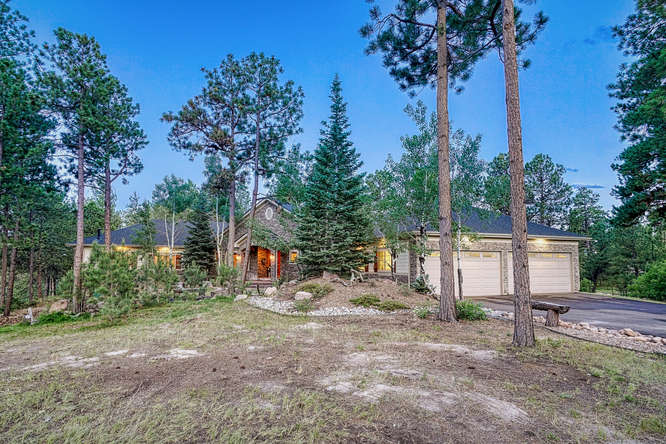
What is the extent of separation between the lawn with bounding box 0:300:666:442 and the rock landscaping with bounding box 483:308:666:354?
21.1 inches

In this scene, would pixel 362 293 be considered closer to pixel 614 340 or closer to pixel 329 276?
pixel 329 276

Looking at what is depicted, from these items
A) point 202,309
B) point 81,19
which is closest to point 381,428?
point 202,309

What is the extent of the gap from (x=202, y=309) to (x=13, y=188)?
8807mm

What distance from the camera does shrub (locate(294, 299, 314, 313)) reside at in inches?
350

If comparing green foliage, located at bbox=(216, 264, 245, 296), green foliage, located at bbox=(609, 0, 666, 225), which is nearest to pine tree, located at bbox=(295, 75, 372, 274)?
green foliage, located at bbox=(216, 264, 245, 296)

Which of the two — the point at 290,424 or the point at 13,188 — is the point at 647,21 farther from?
the point at 13,188

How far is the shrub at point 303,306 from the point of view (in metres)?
8.88

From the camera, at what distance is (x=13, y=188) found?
11281 millimetres

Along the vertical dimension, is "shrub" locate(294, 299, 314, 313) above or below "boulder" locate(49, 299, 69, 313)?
above

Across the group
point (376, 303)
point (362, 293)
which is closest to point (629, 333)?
point (376, 303)

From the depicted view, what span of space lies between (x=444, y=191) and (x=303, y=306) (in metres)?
4.99

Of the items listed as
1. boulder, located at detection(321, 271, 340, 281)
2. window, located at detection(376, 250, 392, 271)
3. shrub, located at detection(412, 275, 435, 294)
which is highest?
window, located at detection(376, 250, 392, 271)

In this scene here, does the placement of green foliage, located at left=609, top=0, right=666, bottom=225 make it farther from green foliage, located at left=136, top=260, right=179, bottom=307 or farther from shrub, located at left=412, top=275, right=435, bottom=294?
green foliage, located at left=136, top=260, right=179, bottom=307

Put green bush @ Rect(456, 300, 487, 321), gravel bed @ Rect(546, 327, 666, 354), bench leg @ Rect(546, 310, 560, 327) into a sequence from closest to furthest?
gravel bed @ Rect(546, 327, 666, 354), bench leg @ Rect(546, 310, 560, 327), green bush @ Rect(456, 300, 487, 321)
